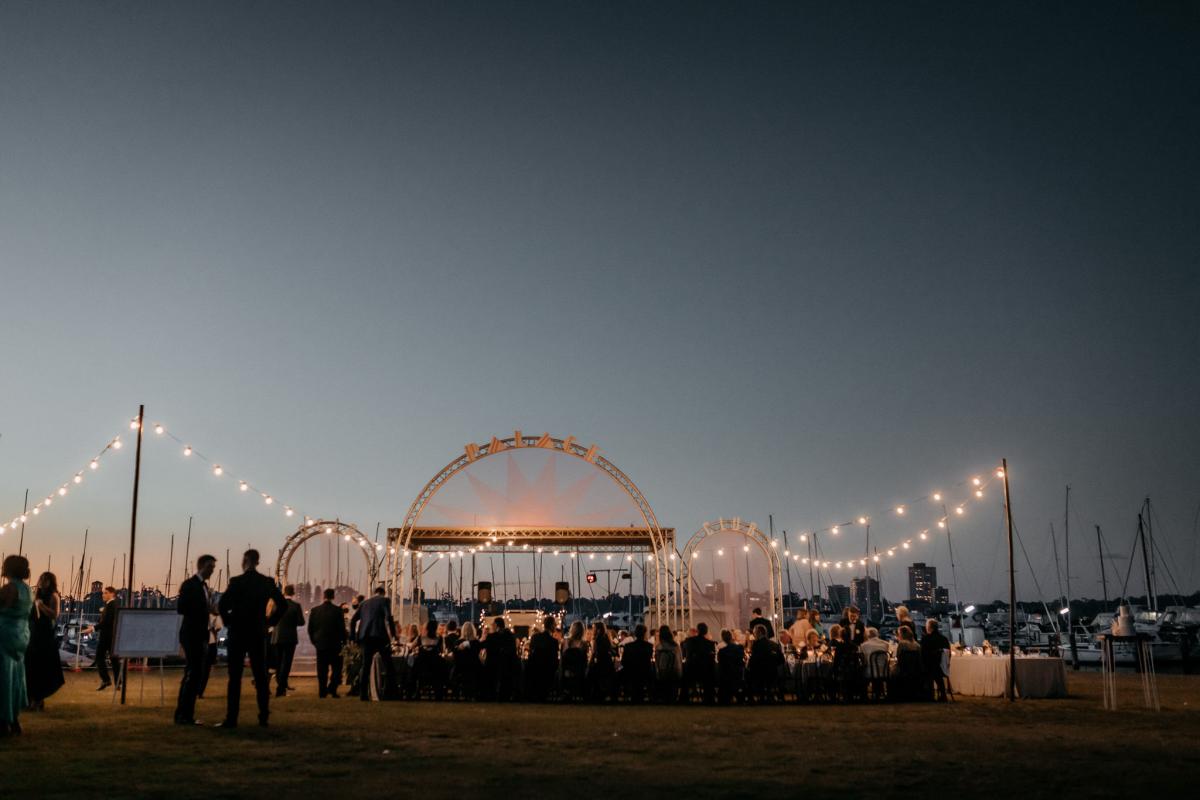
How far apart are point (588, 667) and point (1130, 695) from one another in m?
7.75

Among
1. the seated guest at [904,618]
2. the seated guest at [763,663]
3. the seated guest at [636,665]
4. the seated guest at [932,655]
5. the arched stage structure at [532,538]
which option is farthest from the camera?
the arched stage structure at [532,538]

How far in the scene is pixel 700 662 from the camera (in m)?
12.1

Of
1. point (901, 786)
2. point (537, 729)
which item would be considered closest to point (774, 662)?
point (537, 729)

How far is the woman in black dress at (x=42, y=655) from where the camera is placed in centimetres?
962

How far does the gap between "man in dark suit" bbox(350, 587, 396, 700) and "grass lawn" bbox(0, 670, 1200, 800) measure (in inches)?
40.5

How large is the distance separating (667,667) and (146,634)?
252 inches

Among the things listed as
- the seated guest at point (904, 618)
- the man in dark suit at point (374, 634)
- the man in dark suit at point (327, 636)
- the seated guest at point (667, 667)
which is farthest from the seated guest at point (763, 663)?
the man in dark suit at point (327, 636)

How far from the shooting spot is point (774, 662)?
12211mm

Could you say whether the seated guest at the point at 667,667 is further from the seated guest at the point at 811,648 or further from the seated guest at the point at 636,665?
the seated guest at the point at 811,648

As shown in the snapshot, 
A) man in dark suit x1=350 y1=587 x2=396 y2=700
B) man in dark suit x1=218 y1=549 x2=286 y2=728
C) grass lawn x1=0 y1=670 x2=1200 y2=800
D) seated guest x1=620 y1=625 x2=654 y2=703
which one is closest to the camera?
grass lawn x1=0 y1=670 x2=1200 y2=800

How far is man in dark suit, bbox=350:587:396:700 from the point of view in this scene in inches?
475

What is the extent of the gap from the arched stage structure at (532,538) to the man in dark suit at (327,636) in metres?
6.95

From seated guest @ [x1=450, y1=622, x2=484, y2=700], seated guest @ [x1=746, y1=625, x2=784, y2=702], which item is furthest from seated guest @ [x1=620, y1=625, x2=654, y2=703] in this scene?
seated guest @ [x1=450, y1=622, x2=484, y2=700]

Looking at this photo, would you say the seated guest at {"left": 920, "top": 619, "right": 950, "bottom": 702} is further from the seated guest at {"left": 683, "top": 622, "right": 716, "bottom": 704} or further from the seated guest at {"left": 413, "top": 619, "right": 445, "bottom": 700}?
the seated guest at {"left": 413, "top": 619, "right": 445, "bottom": 700}
